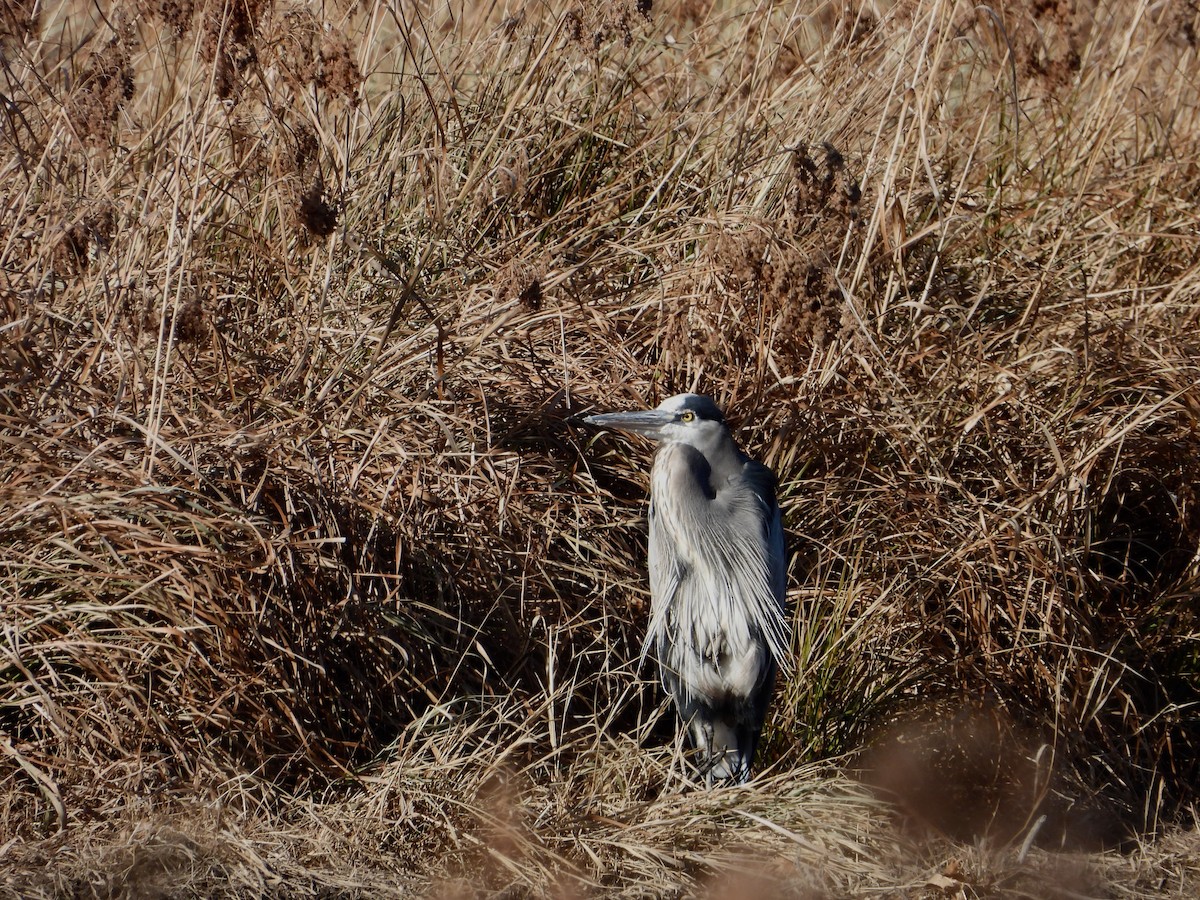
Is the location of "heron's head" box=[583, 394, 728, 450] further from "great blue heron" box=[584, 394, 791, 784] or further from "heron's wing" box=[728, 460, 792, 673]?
"heron's wing" box=[728, 460, 792, 673]

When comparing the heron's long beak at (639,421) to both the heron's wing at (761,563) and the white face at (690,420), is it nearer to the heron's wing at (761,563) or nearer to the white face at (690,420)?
the white face at (690,420)

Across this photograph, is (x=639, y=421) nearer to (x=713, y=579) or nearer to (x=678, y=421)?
(x=678, y=421)

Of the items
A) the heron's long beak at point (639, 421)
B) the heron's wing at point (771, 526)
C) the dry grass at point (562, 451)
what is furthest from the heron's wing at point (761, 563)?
the heron's long beak at point (639, 421)

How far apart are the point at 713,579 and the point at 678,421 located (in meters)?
0.44

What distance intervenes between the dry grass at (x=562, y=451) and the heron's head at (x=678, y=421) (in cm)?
30

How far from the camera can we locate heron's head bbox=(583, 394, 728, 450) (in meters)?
3.20

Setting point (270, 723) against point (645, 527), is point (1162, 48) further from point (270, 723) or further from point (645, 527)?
point (270, 723)

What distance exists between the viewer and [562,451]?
11.6 feet

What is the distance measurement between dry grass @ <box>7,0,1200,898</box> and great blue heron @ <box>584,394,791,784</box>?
0.13 m

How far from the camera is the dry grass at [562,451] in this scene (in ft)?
9.09

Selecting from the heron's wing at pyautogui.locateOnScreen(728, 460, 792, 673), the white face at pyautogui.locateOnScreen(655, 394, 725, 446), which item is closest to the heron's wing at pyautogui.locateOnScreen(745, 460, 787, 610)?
the heron's wing at pyautogui.locateOnScreen(728, 460, 792, 673)

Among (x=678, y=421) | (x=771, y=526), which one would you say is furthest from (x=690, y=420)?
(x=771, y=526)

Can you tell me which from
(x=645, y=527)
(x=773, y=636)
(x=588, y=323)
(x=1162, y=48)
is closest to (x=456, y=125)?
(x=588, y=323)

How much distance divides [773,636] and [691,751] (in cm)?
35
